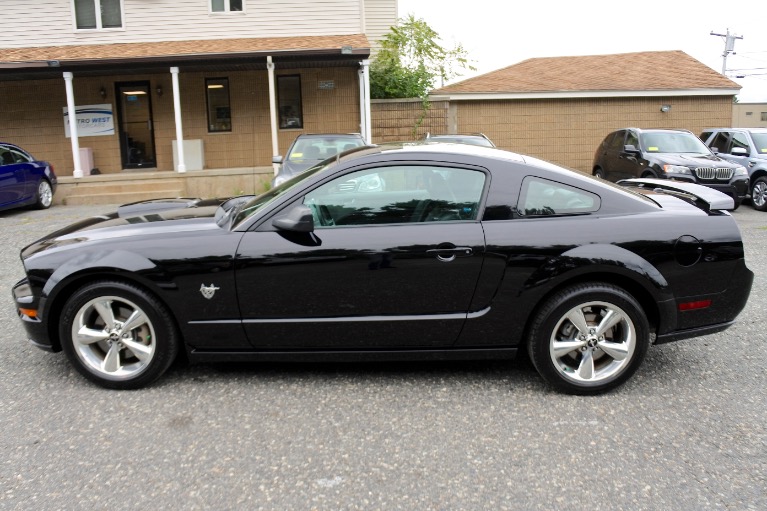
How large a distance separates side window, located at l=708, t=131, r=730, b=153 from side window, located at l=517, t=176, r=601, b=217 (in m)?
12.1

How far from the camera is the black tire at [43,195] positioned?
525 inches

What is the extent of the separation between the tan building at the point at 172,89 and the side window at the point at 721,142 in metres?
8.40

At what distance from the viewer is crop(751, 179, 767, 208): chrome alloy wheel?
12.7 meters

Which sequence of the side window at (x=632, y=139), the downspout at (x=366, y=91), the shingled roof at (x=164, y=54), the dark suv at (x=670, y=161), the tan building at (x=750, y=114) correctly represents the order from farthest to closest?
the tan building at (x=750, y=114) → the downspout at (x=366, y=91) → the shingled roof at (x=164, y=54) → the side window at (x=632, y=139) → the dark suv at (x=670, y=161)

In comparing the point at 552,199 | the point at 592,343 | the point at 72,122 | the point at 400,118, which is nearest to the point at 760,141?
the point at 400,118

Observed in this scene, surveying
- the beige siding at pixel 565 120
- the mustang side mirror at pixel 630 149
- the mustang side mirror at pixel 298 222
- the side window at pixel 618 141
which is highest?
the beige siding at pixel 565 120

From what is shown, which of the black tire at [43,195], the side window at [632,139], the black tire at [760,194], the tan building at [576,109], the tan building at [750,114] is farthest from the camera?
the tan building at [750,114]

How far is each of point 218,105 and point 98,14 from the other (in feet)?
12.7

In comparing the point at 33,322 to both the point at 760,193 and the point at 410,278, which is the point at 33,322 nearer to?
the point at 410,278

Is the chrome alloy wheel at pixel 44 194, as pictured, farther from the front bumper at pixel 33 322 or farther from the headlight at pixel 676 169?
the headlight at pixel 676 169

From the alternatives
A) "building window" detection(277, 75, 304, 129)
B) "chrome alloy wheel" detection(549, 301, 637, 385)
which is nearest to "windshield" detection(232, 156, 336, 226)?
"chrome alloy wheel" detection(549, 301, 637, 385)

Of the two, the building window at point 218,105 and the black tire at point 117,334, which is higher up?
the building window at point 218,105

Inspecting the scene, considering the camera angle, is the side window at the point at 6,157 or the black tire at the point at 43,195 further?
the black tire at the point at 43,195

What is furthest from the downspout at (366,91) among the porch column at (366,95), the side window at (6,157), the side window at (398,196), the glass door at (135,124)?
the side window at (398,196)
